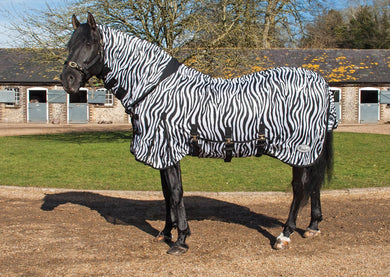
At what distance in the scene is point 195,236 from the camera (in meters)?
5.06

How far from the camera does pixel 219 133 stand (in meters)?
4.50

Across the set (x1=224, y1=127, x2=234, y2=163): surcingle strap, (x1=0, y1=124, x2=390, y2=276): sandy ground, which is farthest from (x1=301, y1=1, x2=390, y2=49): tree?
(x1=224, y1=127, x2=234, y2=163): surcingle strap

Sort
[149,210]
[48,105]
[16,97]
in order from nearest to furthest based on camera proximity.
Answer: [149,210], [48,105], [16,97]

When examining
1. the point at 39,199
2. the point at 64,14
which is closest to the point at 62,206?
the point at 39,199

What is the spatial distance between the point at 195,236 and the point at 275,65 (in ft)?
88.0

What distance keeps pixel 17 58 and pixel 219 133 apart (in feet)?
108

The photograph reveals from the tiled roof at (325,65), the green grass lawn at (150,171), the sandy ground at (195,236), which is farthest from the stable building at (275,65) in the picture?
the sandy ground at (195,236)

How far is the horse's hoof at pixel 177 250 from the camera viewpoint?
Result: 4.45 metres

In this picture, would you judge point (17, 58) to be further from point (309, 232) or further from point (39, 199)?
point (309, 232)

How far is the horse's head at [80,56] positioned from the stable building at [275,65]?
2664cm

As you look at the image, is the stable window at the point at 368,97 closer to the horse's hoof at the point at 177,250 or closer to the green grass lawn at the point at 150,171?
the green grass lawn at the point at 150,171

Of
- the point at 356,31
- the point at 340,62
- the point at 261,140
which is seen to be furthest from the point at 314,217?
the point at 356,31

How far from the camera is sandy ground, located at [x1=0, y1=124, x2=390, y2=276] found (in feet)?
13.1

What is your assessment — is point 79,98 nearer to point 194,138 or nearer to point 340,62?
point 340,62
